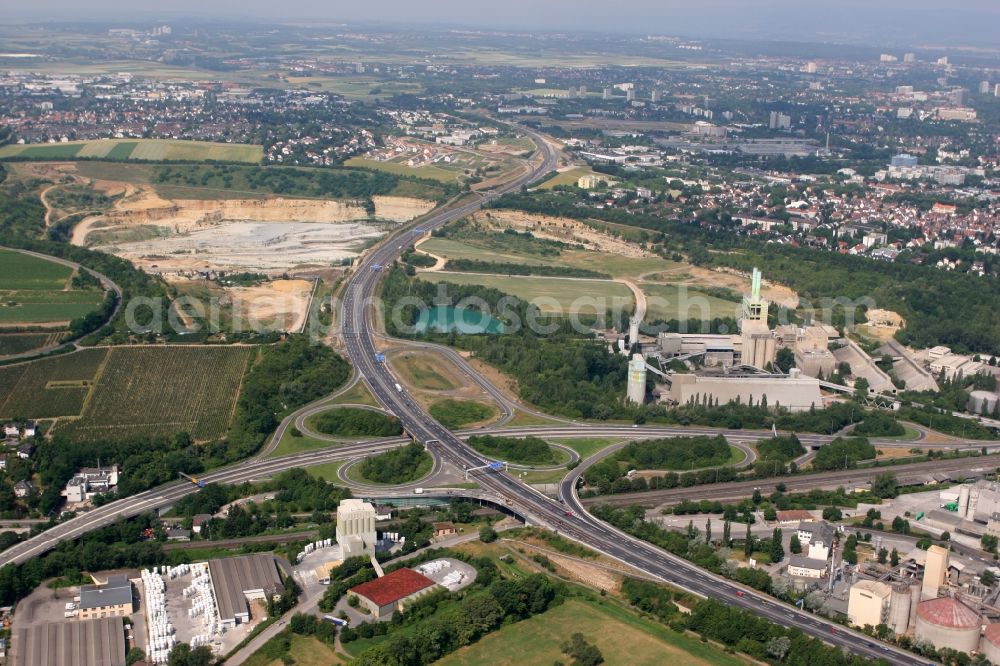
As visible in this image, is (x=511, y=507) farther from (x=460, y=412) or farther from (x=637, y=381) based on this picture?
(x=637, y=381)

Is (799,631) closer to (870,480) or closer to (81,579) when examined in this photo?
(870,480)

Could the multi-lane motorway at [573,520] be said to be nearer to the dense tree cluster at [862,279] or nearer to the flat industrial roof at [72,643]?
the flat industrial roof at [72,643]

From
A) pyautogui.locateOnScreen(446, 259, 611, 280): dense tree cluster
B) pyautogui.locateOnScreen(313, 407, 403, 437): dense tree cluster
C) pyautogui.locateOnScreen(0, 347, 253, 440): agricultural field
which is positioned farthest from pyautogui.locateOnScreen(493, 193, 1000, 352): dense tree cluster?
pyautogui.locateOnScreen(0, 347, 253, 440): agricultural field

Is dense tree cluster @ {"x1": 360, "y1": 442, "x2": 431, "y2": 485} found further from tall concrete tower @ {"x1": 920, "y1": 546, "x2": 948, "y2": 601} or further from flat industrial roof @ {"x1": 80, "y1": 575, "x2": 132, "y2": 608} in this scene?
tall concrete tower @ {"x1": 920, "y1": 546, "x2": 948, "y2": 601}

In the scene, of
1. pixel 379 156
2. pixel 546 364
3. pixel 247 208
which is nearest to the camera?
pixel 546 364

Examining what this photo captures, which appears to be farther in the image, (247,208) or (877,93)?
(877,93)

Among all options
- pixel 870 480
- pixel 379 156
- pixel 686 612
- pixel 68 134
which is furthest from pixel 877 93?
pixel 686 612
